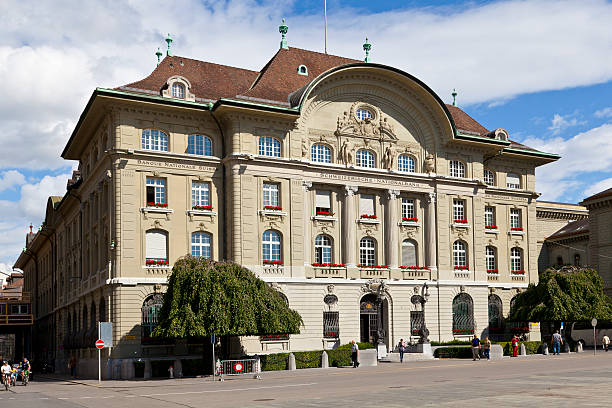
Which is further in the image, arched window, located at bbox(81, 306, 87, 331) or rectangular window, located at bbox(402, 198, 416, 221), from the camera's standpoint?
rectangular window, located at bbox(402, 198, 416, 221)

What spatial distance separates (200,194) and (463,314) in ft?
72.5

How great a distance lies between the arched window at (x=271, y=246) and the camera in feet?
163

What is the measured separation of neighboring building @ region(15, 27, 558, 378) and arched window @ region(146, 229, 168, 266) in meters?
0.10

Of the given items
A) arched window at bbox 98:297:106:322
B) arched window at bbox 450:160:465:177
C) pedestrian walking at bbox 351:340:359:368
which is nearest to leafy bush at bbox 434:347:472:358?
pedestrian walking at bbox 351:340:359:368

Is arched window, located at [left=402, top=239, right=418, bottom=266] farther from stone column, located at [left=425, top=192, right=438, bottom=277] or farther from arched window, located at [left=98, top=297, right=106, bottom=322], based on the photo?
arched window, located at [left=98, top=297, right=106, bottom=322]

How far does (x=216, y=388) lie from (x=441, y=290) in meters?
26.6

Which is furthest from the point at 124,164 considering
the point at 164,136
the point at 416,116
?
the point at 416,116

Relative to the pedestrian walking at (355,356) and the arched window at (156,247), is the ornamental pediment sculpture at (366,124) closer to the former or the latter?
the arched window at (156,247)

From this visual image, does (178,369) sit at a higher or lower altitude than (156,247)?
lower

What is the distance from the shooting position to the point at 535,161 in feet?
209

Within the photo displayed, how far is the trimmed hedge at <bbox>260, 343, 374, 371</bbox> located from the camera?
44031 mm

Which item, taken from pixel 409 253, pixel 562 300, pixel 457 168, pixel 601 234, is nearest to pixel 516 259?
pixel 562 300

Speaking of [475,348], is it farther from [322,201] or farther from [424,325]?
[322,201]

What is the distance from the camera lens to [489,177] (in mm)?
61719
